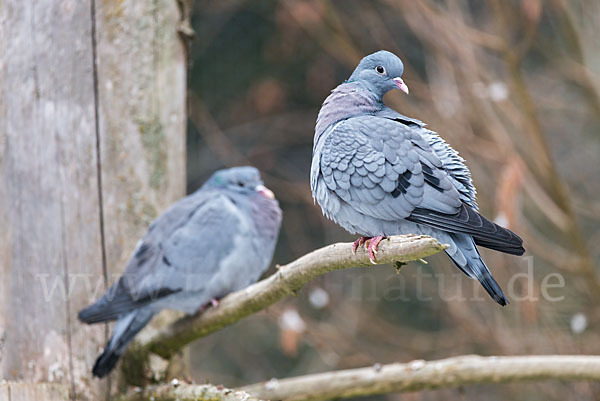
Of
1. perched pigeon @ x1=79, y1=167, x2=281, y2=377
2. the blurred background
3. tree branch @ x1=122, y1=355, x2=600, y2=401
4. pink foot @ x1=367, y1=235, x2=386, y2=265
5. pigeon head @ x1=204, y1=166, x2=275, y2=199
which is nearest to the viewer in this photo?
pink foot @ x1=367, y1=235, x2=386, y2=265

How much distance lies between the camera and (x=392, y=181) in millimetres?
2799

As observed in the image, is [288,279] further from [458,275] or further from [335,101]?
[458,275]

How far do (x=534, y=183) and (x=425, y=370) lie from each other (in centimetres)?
198

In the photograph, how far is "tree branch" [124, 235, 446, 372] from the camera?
2.38 meters

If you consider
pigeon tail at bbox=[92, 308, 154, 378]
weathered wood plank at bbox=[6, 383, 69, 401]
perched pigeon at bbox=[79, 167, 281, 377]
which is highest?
perched pigeon at bbox=[79, 167, 281, 377]

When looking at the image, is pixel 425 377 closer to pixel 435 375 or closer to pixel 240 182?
pixel 435 375

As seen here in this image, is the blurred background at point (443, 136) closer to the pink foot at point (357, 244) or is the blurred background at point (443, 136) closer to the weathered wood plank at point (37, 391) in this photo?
the pink foot at point (357, 244)

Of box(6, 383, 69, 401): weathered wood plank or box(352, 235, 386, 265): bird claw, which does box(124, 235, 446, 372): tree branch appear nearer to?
box(352, 235, 386, 265): bird claw

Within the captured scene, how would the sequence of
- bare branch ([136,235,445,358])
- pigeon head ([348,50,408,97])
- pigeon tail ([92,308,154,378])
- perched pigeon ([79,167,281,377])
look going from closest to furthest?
bare branch ([136,235,445,358]), pigeon head ([348,50,408,97]), pigeon tail ([92,308,154,378]), perched pigeon ([79,167,281,377])

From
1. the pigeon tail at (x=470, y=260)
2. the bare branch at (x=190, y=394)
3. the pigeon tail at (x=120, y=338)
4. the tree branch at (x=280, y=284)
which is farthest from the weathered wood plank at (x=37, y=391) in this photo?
the pigeon tail at (x=470, y=260)

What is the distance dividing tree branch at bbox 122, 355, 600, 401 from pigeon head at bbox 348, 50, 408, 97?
4.28 ft

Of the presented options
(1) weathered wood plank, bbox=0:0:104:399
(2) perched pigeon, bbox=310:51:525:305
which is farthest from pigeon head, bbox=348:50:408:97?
(1) weathered wood plank, bbox=0:0:104:399

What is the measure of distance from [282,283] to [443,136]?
95.5 inches

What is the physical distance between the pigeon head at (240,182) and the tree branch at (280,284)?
91cm
